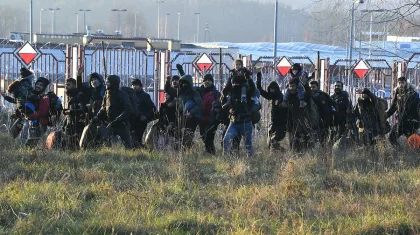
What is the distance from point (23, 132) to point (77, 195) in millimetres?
4569

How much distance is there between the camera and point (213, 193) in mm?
9023

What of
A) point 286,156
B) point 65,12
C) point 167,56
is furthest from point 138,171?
point 65,12

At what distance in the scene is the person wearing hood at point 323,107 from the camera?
12.6 metres

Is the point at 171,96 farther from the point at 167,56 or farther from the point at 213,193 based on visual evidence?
the point at 167,56

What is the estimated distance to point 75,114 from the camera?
1256cm

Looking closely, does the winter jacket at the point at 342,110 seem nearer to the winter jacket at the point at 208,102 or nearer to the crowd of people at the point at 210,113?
the crowd of people at the point at 210,113

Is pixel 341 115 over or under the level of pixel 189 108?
under

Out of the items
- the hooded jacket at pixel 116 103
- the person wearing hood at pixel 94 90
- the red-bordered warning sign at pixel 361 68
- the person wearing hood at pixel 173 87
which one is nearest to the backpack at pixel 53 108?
the person wearing hood at pixel 94 90

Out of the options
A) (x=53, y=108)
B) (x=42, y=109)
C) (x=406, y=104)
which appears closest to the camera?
(x=42, y=109)

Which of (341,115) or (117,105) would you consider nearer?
(117,105)

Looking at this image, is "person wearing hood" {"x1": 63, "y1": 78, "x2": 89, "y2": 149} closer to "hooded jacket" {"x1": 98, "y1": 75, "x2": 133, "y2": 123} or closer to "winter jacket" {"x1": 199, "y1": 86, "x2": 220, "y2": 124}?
"hooded jacket" {"x1": 98, "y1": 75, "x2": 133, "y2": 123}

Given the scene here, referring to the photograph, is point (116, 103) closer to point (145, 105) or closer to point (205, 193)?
point (145, 105)

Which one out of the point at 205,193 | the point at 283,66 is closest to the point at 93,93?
the point at 205,193

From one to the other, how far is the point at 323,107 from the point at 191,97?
256 cm
